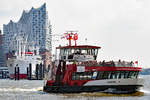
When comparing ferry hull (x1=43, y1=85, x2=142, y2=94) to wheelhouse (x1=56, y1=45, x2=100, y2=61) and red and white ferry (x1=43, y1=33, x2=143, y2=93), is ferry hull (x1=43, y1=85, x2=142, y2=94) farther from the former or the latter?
wheelhouse (x1=56, y1=45, x2=100, y2=61)

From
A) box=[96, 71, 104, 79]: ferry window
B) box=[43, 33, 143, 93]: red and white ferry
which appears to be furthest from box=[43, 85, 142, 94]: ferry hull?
box=[96, 71, 104, 79]: ferry window

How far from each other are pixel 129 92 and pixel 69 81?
7.89 metres

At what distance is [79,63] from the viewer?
53.6 meters

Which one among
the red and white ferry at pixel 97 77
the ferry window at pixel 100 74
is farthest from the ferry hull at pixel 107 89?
the ferry window at pixel 100 74

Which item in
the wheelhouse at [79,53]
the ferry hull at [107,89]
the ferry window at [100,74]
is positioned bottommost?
the ferry hull at [107,89]

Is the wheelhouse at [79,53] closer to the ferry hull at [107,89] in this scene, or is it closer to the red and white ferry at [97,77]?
the red and white ferry at [97,77]

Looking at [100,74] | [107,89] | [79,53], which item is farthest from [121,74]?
[79,53]

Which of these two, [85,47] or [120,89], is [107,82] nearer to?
[120,89]

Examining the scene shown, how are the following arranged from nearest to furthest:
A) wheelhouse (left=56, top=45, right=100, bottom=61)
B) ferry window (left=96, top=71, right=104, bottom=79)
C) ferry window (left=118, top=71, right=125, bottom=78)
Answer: ferry window (left=96, top=71, right=104, bottom=79), ferry window (left=118, top=71, right=125, bottom=78), wheelhouse (left=56, top=45, right=100, bottom=61)

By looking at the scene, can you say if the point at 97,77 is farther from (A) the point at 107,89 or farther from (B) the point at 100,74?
(A) the point at 107,89

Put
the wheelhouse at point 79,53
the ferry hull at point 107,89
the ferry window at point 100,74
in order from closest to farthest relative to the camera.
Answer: the ferry window at point 100,74
the ferry hull at point 107,89
the wheelhouse at point 79,53

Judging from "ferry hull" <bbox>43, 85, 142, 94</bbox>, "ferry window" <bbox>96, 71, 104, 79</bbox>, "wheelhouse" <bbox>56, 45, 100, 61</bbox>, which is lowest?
"ferry hull" <bbox>43, 85, 142, 94</bbox>

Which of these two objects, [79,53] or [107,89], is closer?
[107,89]

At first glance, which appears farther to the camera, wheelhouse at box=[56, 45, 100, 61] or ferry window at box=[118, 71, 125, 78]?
wheelhouse at box=[56, 45, 100, 61]
